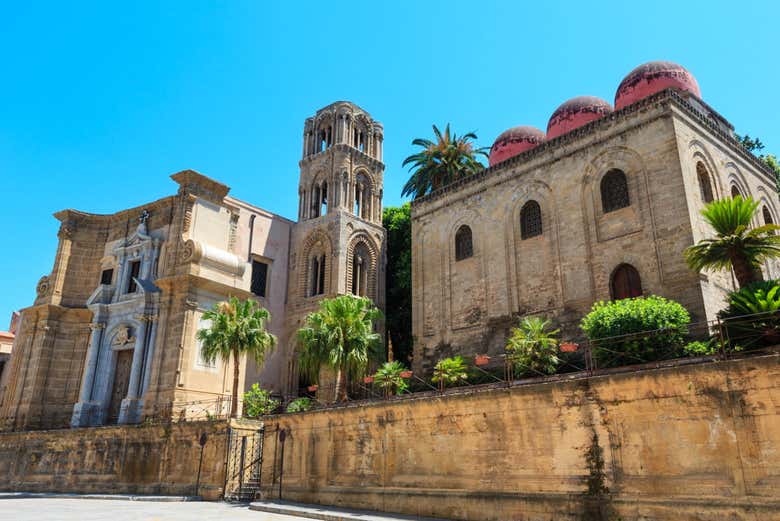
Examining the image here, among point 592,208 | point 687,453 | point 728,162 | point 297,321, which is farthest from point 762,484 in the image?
point 297,321

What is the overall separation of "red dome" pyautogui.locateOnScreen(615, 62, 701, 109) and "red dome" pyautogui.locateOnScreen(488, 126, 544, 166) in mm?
4235

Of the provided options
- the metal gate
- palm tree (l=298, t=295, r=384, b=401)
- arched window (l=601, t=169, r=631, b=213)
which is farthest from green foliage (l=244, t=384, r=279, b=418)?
arched window (l=601, t=169, r=631, b=213)

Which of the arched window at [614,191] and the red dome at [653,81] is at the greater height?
the red dome at [653,81]

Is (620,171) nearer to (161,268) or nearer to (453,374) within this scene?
(453,374)

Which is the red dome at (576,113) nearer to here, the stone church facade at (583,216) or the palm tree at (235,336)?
the stone church facade at (583,216)

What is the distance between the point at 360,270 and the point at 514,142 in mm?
12553

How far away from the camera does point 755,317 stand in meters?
13.2

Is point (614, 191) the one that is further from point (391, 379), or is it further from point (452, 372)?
point (391, 379)

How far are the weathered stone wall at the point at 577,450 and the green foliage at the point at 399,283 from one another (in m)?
17.0

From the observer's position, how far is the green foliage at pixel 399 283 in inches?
1335

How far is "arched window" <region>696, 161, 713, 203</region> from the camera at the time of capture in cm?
1980

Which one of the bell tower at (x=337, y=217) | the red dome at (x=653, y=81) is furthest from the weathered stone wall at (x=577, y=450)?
the bell tower at (x=337, y=217)

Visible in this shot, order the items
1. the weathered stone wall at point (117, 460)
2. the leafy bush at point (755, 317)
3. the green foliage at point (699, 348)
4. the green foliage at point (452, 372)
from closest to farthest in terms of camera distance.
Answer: the leafy bush at point (755, 317)
the green foliage at point (699, 348)
the green foliage at point (452, 372)
the weathered stone wall at point (117, 460)

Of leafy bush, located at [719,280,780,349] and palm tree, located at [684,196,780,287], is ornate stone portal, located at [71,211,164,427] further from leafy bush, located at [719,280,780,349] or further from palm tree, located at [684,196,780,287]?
leafy bush, located at [719,280,780,349]
